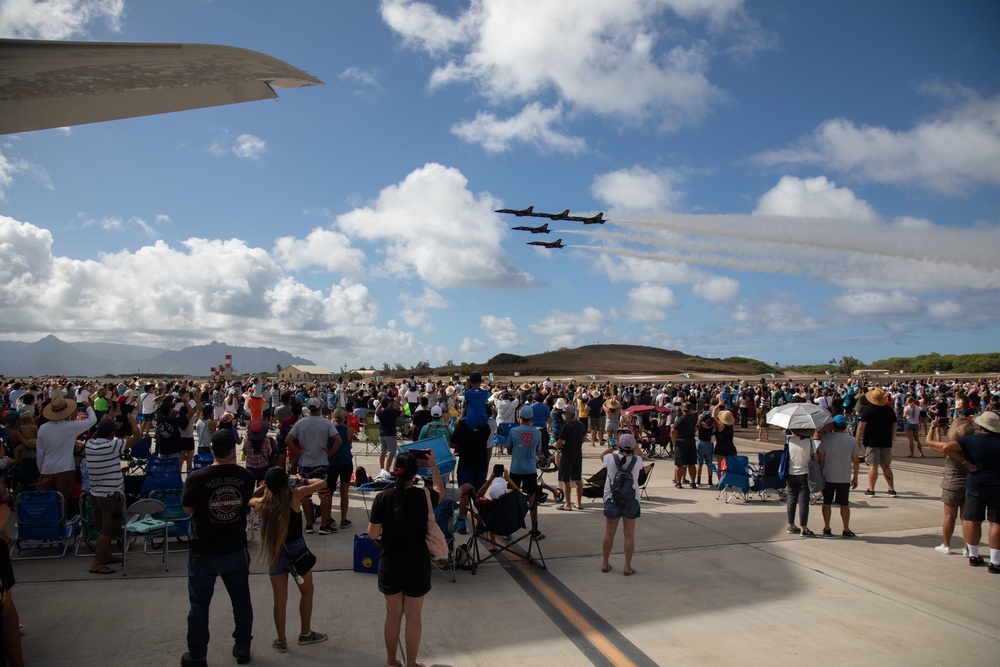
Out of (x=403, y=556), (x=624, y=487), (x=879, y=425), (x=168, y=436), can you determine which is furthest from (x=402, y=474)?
(x=879, y=425)

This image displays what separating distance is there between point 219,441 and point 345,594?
2.37 meters

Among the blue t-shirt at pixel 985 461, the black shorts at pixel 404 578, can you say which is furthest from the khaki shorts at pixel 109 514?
the blue t-shirt at pixel 985 461

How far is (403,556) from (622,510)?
321 centimetres

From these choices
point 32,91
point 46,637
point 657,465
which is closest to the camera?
point 46,637

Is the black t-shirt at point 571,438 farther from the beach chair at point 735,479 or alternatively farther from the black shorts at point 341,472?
the black shorts at point 341,472

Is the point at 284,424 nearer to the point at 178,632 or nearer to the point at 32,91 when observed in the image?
the point at 178,632

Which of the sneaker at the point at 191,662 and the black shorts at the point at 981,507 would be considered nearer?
the sneaker at the point at 191,662

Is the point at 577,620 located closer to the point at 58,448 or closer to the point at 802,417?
the point at 802,417

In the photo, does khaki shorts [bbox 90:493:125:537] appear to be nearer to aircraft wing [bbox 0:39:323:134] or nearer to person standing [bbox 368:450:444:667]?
person standing [bbox 368:450:444:667]

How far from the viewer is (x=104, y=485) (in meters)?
→ 6.17

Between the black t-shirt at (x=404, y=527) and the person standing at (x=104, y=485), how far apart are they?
149 inches

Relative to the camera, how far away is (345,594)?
576 centimetres

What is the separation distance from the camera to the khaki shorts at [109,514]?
20.3 feet

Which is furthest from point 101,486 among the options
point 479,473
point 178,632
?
point 479,473
